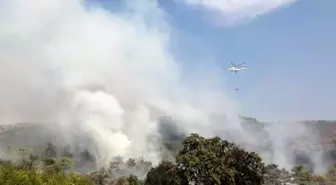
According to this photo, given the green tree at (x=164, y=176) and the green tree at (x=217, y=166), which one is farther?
the green tree at (x=164, y=176)

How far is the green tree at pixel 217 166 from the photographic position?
92.6 metres

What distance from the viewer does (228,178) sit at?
9200cm

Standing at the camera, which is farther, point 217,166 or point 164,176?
point 164,176

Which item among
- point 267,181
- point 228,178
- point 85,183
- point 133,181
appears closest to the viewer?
point 85,183

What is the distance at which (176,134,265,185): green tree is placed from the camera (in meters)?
92.6

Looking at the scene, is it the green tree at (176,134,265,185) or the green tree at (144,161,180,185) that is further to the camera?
the green tree at (144,161,180,185)

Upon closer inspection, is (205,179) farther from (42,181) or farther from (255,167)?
(42,181)

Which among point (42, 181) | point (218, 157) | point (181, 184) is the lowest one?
point (42, 181)

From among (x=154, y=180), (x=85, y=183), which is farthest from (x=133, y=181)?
(x=85, y=183)

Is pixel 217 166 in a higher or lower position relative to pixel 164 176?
higher

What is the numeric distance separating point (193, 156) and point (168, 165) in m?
11.0

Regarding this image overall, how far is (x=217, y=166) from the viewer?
307 feet

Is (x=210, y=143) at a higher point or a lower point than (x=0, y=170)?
higher

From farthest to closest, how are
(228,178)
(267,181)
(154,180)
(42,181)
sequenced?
(267,181) < (154,180) < (228,178) < (42,181)
